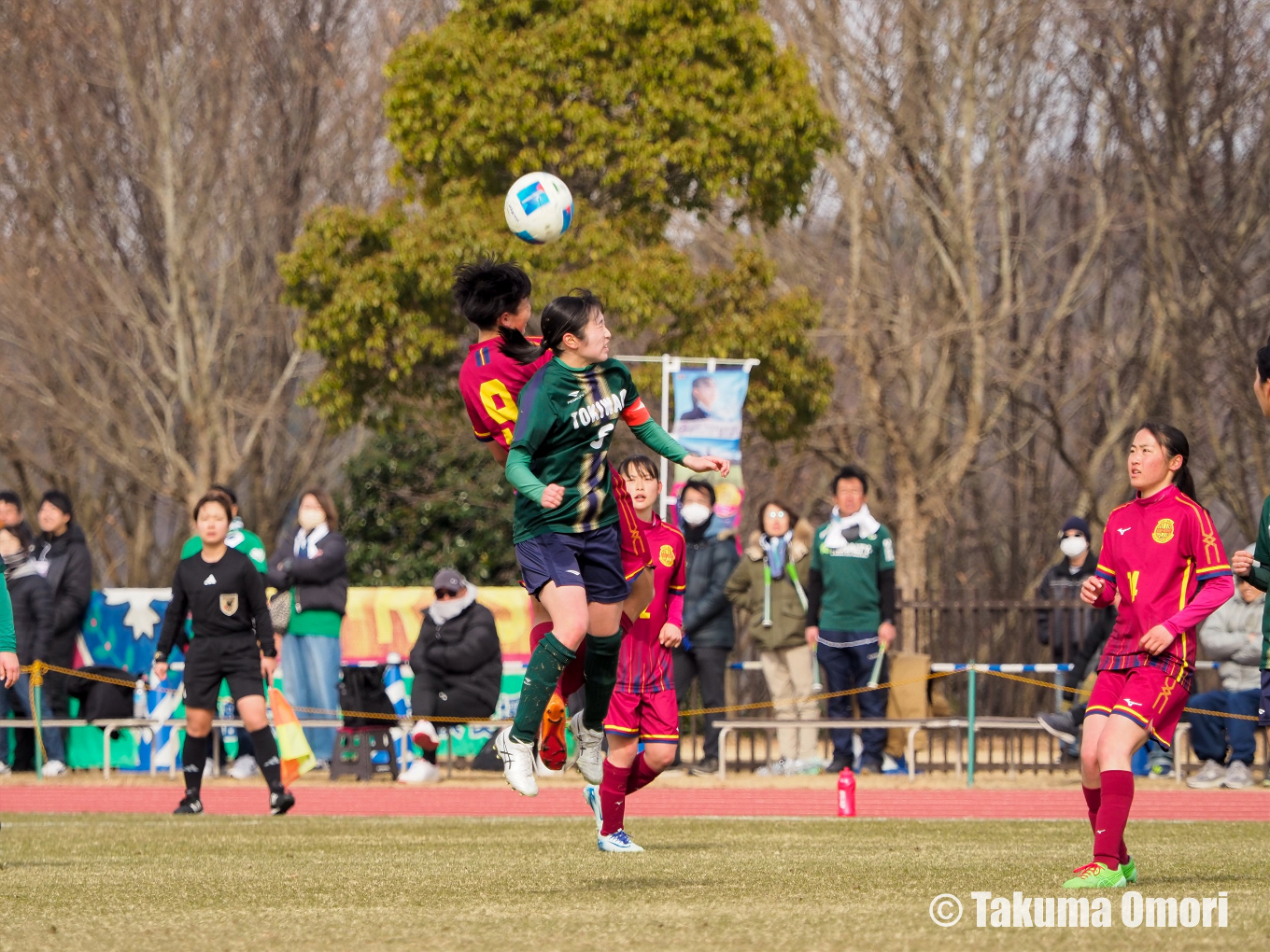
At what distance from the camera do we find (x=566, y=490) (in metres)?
7.09

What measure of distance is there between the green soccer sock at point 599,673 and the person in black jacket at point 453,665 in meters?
7.66

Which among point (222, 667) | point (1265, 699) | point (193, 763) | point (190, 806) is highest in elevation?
point (1265, 699)

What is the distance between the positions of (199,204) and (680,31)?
9376 mm

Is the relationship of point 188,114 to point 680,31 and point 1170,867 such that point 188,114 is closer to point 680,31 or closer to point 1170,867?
point 680,31

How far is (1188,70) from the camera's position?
912 inches

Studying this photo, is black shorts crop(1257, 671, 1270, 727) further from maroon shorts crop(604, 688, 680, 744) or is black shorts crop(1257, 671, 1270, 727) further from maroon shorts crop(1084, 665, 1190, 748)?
maroon shorts crop(604, 688, 680, 744)

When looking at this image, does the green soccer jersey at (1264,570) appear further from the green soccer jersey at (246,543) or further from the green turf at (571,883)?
the green soccer jersey at (246,543)

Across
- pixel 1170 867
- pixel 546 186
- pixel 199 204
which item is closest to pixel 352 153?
pixel 199 204

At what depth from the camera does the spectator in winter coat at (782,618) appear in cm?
1581

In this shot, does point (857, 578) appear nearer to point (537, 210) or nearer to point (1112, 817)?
point (537, 210)

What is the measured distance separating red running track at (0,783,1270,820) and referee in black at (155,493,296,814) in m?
1.01

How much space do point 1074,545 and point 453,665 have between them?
5461 millimetres

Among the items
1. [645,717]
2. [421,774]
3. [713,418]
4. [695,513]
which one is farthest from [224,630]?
[713,418]

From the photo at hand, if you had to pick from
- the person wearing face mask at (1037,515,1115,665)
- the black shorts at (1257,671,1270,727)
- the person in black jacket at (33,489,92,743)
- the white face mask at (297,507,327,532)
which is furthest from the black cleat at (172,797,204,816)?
the person wearing face mask at (1037,515,1115,665)
